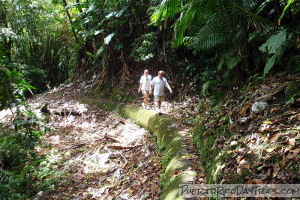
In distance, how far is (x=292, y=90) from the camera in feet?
8.34

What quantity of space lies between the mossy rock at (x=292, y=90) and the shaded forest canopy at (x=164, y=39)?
1.50 feet

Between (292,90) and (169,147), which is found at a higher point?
(292,90)

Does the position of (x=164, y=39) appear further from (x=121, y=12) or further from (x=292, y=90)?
(x=292, y=90)

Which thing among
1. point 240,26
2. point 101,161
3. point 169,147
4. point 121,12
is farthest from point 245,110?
point 121,12

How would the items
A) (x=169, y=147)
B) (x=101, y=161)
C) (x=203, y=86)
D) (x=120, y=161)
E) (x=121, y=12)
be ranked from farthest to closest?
(x=121, y=12) < (x=203, y=86) < (x=101, y=161) < (x=120, y=161) < (x=169, y=147)

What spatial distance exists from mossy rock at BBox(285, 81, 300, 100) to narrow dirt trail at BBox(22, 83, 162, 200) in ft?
6.97

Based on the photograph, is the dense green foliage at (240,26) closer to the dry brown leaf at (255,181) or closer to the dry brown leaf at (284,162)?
the dry brown leaf at (284,162)

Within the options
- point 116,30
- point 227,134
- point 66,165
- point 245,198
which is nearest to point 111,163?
point 66,165

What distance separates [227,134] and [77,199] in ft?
8.35

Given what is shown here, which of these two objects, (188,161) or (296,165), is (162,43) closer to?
(188,161)

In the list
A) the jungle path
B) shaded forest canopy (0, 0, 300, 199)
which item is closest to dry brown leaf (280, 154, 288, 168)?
shaded forest canopy (0, 0, 300, 199)

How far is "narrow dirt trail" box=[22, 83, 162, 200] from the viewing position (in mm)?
3386

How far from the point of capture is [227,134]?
110 inches

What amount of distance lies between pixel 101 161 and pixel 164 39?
6008mm
